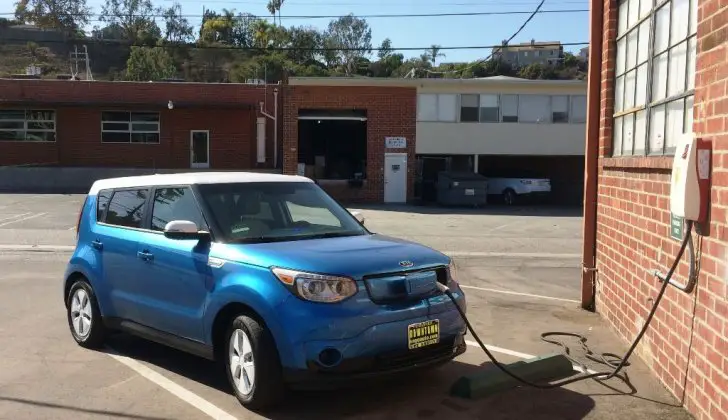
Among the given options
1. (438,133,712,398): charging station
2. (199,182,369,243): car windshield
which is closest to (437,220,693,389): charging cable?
(438,133,712,398): charging station

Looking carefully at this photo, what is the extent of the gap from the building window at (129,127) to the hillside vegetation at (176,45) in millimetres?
49687

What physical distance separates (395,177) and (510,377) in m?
25.6

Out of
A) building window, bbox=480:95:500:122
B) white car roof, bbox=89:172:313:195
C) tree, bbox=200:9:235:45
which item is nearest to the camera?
white car roof, bbox=89:172:313:195

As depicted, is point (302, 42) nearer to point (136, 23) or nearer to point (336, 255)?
point (136, 23)

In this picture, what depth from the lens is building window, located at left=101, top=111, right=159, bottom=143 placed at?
112ft

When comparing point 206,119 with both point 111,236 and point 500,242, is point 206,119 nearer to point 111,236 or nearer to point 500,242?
point 500,242

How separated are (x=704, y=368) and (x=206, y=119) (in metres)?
32.0

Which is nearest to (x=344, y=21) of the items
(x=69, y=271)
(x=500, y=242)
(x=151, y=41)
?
→ (x=151, y=41)

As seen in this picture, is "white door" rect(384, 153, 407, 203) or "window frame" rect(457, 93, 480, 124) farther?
"window frame" rect(457, 93, 480, 124)

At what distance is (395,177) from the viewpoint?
101ft

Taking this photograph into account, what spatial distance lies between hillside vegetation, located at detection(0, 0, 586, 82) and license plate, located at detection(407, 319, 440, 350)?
260 ft

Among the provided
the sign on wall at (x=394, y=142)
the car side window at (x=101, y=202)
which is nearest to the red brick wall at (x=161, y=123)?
the sign on wall at (x=394, y=142)

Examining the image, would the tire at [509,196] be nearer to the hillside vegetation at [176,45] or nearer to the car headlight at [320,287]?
the car headlight at [320,287]

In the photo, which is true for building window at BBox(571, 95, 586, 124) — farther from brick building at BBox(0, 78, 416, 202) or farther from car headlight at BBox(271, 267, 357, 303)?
car headlight at BBox(271, 267, 357, 303)
